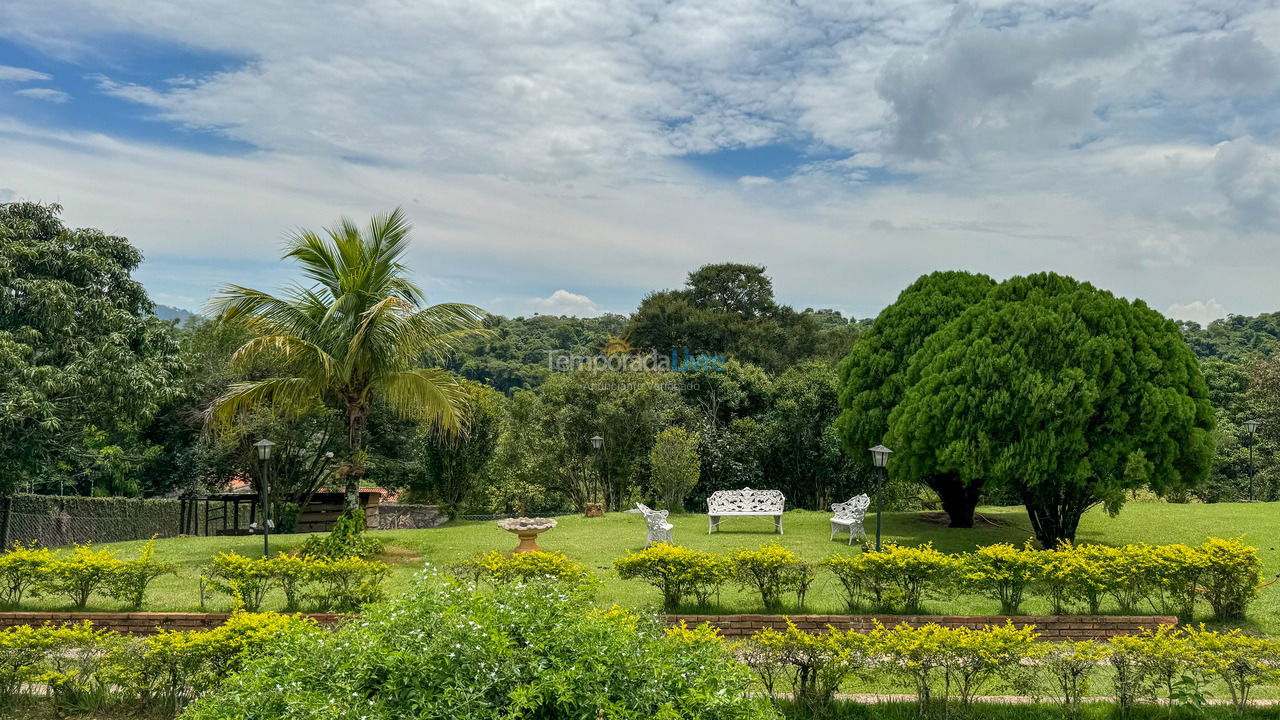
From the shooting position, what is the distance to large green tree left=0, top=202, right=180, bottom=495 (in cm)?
1242

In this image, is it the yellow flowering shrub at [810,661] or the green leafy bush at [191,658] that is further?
the yellow flowering shrub at [810,661]

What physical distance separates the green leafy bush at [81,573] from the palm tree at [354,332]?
383 centimetres

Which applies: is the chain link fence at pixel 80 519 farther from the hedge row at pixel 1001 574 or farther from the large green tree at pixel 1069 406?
the large green tree at pixel 1069 406

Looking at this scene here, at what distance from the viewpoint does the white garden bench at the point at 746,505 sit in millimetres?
14981

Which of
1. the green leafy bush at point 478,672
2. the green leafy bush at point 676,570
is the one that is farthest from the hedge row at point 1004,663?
the green leafy bush at point 478,672

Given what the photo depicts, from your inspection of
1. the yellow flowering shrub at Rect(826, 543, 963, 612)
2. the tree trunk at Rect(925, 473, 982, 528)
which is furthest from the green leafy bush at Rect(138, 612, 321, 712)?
the tree trunk at Rect(925, 473, 982, 528)

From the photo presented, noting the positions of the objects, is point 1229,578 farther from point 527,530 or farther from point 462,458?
point 462,458

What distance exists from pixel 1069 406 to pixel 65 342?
610 inches

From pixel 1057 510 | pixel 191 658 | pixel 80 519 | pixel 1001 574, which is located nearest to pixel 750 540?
pixel 1057 510

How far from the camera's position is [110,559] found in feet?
28.1

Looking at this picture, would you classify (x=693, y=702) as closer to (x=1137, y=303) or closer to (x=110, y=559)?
(x=110, y=559)

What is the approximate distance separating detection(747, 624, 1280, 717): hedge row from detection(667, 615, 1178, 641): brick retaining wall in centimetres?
175

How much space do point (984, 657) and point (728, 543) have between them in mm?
7680

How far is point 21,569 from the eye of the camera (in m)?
8.54
